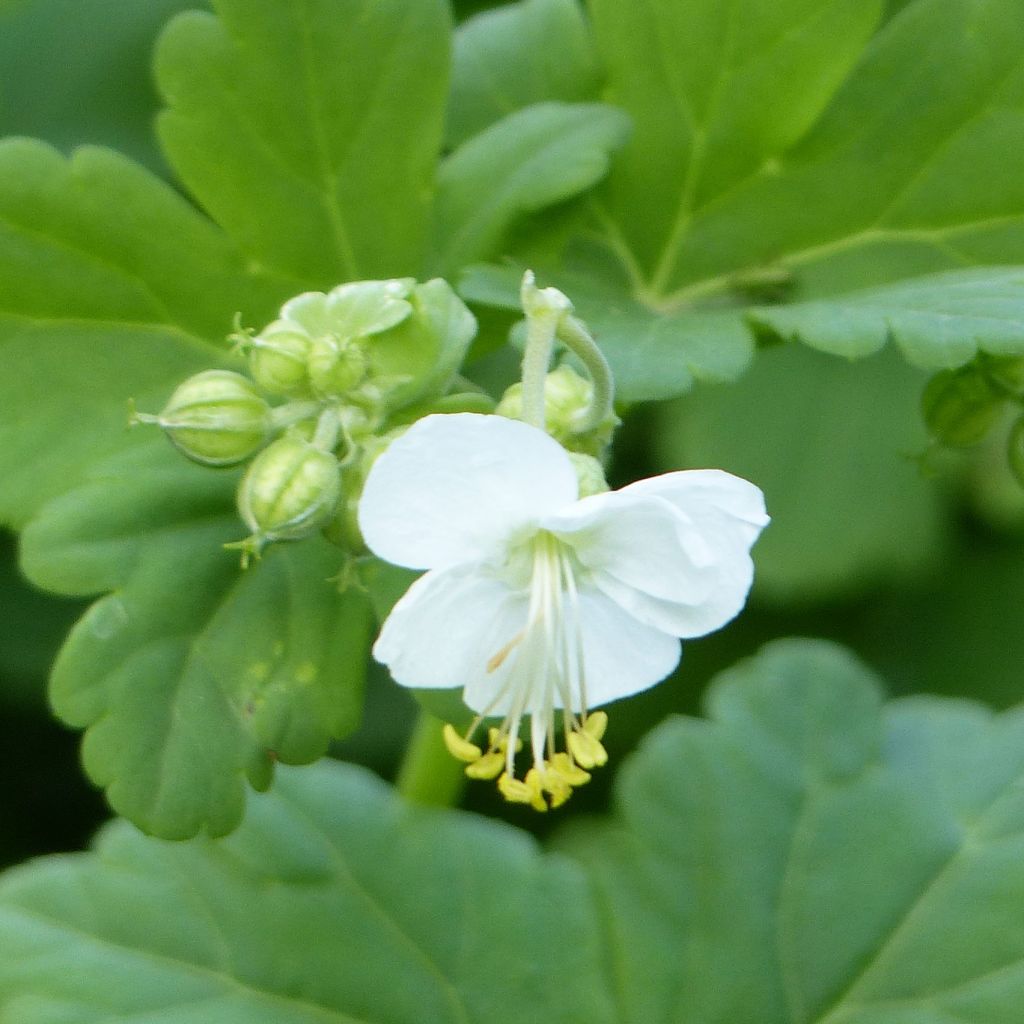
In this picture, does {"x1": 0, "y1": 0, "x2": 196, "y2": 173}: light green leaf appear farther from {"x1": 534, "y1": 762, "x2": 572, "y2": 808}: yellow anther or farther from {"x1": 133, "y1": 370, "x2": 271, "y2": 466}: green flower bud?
{"x1": 534, "y1": 762, "x2": 572, "y2": 808}: yellow anther

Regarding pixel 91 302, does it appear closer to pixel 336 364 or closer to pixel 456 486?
pixel 336 364

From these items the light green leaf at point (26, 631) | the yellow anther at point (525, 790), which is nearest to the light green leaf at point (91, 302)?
the yellow anther at point (525, 790)

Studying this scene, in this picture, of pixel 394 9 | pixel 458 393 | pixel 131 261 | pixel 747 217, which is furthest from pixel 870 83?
pixel 131 261

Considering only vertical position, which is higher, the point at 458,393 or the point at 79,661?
the point at 458,393

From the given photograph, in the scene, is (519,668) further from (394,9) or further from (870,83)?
(870,83)

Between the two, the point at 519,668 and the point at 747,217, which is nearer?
the point at 519,668

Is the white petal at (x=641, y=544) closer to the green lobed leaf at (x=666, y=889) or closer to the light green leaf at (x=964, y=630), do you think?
the green lobed leaf at (x=666, y=889)

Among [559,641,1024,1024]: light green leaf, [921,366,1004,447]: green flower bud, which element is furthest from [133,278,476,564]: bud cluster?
[559,641,1024,1024]: light green leaf
